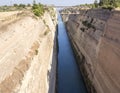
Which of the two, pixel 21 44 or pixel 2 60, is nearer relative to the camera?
pixel 2 60

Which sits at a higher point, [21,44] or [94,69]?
[21,44]

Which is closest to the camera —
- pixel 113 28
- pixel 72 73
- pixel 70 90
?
pixel 113 28

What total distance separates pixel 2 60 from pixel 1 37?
17.1 feet

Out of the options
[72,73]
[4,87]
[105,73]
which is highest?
[4,87]

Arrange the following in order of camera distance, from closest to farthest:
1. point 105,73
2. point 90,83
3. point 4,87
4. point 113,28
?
point 4,87 → point 105,73 → point 113,28 → point 90,83

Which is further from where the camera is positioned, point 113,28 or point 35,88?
point 113,28

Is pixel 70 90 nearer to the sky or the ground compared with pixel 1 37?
nearer to the ground

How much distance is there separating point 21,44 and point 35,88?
5.58m

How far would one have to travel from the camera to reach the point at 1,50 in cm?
1675

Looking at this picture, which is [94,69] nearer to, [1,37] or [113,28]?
[113,28]

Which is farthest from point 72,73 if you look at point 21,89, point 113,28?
point 21,89

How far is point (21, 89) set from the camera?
12539 millimetres

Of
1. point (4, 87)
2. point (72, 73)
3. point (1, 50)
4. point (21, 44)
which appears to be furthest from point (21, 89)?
point (72, 73)

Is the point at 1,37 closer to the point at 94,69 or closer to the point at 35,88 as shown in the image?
the point at 35,88
